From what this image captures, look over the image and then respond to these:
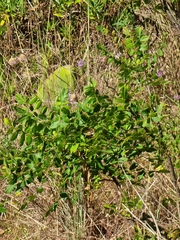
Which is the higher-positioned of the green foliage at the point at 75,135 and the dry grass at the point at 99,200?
the green foliage at the point at 75,135

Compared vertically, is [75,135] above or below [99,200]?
above

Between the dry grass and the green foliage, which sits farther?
the dry grass

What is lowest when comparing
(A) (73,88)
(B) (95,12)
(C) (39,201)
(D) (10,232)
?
(D) (10,232)

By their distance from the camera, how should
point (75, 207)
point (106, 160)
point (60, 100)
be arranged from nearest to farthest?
point (60, 100), point (106, 160), point (75, 207)

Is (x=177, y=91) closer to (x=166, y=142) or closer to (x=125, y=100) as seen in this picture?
(x=166, y=142)

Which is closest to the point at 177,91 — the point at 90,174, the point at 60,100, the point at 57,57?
the point at 57,57

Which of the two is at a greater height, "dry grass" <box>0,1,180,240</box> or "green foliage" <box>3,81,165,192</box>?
"green foliage" <box>3,81,165,192</box>

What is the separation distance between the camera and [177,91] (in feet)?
10.2

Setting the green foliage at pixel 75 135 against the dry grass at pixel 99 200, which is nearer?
the green foliage at pixel 75 135

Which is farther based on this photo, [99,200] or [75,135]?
[99,200]

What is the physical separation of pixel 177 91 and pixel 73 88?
56 centimetres

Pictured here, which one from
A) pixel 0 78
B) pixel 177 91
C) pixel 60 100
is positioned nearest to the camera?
pixel 60 100

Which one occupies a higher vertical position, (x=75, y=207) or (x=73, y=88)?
(x=73, y=88)

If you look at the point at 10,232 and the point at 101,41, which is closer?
the point at 10,232
